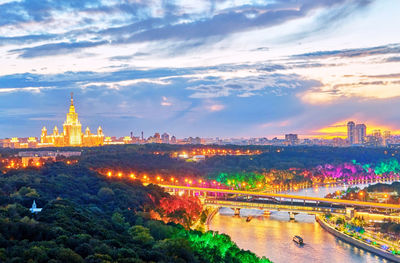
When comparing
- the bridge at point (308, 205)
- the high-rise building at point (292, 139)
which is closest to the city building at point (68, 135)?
the bridge at point (308, 205)

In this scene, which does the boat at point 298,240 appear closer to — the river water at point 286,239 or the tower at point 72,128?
the river water at point 286,239

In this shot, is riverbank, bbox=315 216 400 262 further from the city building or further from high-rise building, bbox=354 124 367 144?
high-rise building, bbox=354 124 367 144

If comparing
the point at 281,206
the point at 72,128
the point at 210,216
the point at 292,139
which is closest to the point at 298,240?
the point at 281,206

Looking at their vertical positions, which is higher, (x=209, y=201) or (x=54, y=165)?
(x=54, y=165)

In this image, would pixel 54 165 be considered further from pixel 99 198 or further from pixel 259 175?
pixel 259 175

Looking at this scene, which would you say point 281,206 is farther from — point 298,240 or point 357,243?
point 357,243

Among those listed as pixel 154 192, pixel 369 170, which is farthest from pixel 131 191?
pixel 369 170
